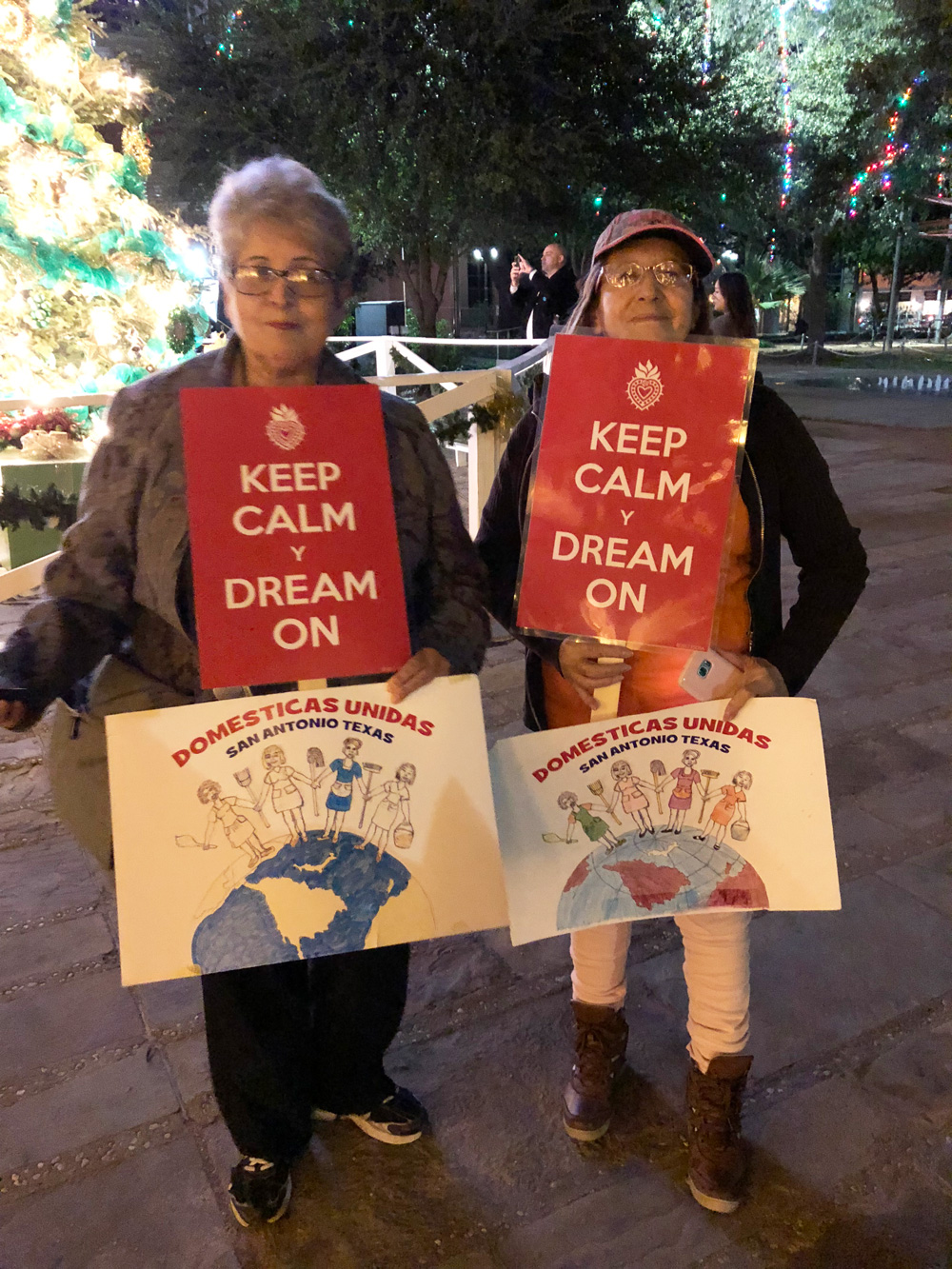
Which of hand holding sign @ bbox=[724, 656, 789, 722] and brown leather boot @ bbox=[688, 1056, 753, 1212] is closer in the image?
hand holding sign @ bbox=[724, 656, 789, 722]

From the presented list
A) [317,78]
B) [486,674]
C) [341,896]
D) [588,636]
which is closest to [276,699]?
[341,896]

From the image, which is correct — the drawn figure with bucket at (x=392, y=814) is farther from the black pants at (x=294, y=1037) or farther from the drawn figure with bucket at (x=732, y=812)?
the drawn figure with bucket at (x=732, y=812)

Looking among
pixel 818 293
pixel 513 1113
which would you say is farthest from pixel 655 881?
pixel 818 293

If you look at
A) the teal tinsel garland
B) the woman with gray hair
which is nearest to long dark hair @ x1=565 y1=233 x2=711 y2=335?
the woman with gray hair

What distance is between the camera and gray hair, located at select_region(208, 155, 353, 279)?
4.48 ft

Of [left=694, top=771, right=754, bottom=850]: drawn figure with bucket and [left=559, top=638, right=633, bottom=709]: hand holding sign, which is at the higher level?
[left=559, top=638, right=633, bottom=709]: hand holding sign

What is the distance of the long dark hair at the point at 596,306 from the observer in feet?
5.08

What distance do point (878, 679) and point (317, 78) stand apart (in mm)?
10426

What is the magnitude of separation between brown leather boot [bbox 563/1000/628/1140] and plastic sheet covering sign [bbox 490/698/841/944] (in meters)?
0.48

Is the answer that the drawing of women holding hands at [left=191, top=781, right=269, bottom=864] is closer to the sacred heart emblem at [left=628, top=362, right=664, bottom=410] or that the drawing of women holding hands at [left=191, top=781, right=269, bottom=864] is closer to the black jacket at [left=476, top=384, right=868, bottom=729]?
the black jacket at [left=476, top=384, right=868, bottom=729]

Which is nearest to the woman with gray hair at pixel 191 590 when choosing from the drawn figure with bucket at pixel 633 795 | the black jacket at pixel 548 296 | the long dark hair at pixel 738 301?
the drawn figure with bucket at pixel 633 795

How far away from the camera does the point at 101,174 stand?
5426 millimetres

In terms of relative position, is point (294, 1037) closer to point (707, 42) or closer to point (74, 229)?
point (74, 229)

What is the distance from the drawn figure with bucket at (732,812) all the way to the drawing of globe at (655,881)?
2 centimetres
